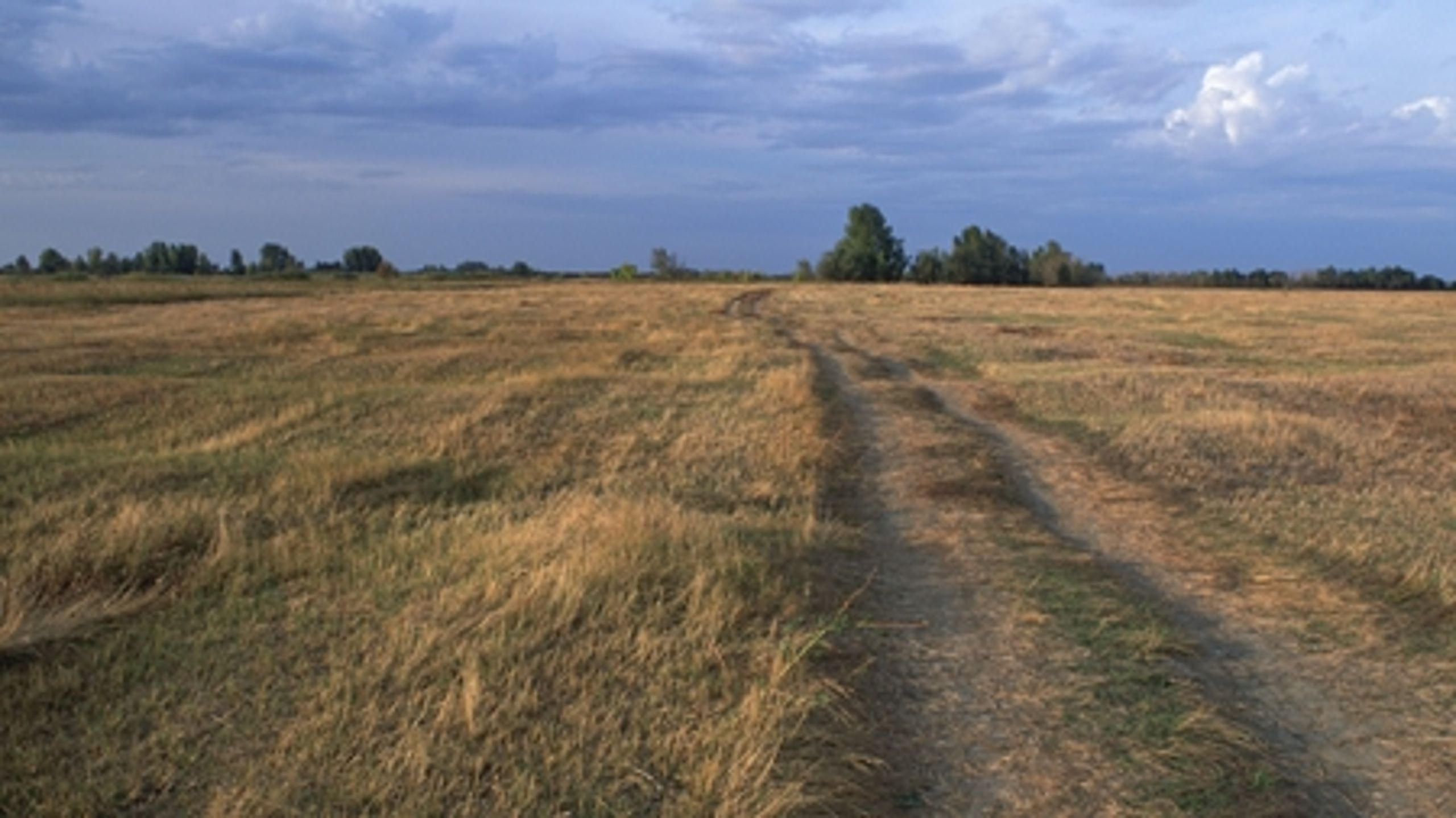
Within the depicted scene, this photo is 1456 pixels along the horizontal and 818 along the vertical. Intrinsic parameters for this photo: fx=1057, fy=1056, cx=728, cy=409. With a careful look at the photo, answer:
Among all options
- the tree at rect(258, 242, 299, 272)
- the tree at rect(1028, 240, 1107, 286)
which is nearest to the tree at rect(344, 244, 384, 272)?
the tree at rect(258, 242, 299, 272)

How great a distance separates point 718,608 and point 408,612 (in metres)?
1.76

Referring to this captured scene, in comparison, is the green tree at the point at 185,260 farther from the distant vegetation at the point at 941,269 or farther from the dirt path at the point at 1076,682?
the dirt path at the point at 1076,682

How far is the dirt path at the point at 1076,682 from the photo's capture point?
14.4 ft

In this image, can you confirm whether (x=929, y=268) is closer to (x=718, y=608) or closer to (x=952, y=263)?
(x=952, y=263)

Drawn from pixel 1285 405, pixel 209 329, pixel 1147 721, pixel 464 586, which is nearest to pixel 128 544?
pixel 464 586

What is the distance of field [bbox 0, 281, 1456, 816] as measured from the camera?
4336mm

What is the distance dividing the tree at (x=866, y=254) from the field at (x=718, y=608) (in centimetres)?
9790

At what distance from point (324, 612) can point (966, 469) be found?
7.12 m

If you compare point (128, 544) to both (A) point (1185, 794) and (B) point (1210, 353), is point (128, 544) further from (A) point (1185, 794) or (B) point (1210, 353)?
(B) point (1210, 353)

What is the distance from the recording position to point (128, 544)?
7.44 metres

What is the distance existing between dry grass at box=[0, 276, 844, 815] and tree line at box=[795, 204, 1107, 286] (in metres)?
99.0

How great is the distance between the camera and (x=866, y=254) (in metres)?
113

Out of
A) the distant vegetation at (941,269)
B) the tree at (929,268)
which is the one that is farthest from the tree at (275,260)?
the tree at (929,268)

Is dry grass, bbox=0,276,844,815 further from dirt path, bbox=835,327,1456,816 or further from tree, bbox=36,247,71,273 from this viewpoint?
tree, bbox=36,247,71,273
